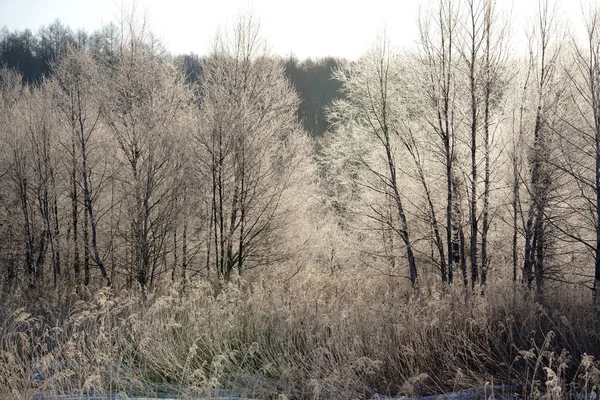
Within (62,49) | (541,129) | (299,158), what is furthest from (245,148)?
(62,49)

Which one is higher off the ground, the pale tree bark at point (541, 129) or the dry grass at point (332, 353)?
the pale tree bark at point (541, 129)

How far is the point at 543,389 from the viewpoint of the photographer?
4.83 metres

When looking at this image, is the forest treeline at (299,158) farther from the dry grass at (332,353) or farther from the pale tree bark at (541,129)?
the dry grass at (332,353)

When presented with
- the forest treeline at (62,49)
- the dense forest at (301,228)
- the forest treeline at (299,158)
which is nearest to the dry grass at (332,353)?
the dense forest at (301,228)

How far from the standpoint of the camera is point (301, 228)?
17.0 meters

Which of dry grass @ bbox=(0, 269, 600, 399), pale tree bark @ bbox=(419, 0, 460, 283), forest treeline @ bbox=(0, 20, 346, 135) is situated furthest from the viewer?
forest treeline @ bbox=(0, 20, 346, 135)

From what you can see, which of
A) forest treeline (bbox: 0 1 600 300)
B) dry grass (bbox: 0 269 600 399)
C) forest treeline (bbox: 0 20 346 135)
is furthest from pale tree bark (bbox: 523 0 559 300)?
forest treeline (bbox: 0 20 346 135)

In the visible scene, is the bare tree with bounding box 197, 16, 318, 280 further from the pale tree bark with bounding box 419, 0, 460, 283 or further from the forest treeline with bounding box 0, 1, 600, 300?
the pale tree bark with bounding box 419, 0, 460, 283

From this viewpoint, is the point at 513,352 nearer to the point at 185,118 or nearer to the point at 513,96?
the point at 513,96

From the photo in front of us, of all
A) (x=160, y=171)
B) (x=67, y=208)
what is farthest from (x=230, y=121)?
(x=67, y=208)

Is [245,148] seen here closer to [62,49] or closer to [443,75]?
[443,75]

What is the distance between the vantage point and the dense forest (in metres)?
5.54

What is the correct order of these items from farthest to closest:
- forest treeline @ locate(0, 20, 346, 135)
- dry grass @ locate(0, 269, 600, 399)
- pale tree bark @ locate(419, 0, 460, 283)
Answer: forest treeline @ locate(0, 20, 346, 135)
pale tree bark @ locate(419, 0, 460, 283)
dry grass @ locate(0, 269, 600, 399)

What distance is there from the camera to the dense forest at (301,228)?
554 cm
